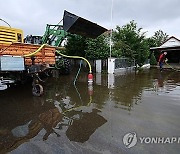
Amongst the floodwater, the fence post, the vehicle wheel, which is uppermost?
the fence post

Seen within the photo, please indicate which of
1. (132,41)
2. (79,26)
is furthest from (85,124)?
(132,41)

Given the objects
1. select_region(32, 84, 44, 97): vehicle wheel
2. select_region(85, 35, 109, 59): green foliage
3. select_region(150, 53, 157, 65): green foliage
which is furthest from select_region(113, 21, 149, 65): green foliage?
select_region(32, 84, 44, 97): vehicle wheel

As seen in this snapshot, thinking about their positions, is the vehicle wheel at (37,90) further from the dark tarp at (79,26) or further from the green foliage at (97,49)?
the green foliage at (97,49)

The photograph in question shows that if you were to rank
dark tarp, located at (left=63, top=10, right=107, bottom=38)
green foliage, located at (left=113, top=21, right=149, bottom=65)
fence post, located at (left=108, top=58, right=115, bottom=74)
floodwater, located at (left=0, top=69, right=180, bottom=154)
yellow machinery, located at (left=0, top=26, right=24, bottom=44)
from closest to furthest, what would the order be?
1. floodwater, located at (left=0, top=69, right=180, bottom=154)
2. yellow machinery, located at (left=0, top=26, right=24, bottom=44)
3. dark tarp, located at (left=63, top=10, right=107, bottom=38)
4. fence post, located at (left=108, top=58, right=115, bottom=74)
5. green foliage, located at (left=113, top=21, right=149, bottom=65)

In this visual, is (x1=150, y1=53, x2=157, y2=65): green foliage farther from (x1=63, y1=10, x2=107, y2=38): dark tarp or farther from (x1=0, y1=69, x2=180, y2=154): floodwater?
(x1=0, y1=69, x2=180, y2=154): floodwater

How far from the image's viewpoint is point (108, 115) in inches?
176

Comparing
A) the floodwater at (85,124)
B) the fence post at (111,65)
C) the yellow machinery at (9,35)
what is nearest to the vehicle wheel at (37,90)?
the floodwater at (85,124)

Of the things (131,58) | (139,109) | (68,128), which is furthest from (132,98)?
(131,58)

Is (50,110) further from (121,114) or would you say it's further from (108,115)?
(121,114)

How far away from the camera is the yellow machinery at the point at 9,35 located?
647cm

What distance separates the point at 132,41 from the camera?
1798cm

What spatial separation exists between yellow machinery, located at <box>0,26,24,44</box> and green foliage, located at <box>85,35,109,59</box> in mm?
7873

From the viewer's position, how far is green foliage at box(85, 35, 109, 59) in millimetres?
14617

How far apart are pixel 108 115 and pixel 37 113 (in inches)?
71.9
